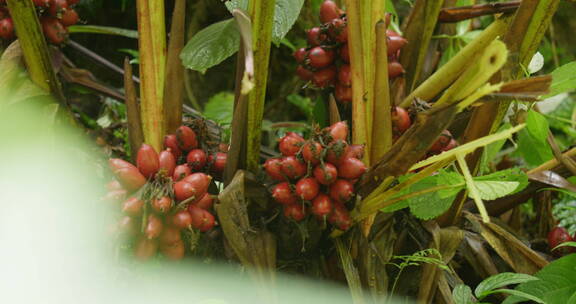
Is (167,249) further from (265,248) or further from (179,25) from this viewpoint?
(179,25)

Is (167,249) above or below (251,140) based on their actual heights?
below

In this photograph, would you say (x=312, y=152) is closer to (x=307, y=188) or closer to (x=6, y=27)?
(x=307, y=188)

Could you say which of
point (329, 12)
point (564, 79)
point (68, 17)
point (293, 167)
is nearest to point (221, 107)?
point (68, 17)

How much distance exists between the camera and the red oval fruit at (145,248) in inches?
26.5

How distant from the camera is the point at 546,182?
819 millimetres

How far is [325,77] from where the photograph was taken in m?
0.78

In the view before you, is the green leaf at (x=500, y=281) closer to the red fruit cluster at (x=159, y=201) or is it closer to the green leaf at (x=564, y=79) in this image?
the green leaf at (x=564, y=79)

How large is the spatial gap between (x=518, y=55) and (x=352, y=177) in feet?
0.87

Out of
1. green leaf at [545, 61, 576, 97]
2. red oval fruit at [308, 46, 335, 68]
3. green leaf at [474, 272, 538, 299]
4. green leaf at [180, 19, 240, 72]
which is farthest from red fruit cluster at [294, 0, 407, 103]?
green leaf at [474, 272, 538, 299]

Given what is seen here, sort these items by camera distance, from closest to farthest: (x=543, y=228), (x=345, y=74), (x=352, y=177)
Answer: (x=352, y=177), (x=345, y=74), (x=543, y=228)

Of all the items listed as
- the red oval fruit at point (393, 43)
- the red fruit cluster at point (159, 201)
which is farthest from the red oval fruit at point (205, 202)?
the red oval fruit at point (393, 43)

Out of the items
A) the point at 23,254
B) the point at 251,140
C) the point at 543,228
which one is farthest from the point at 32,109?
the point at 543,228

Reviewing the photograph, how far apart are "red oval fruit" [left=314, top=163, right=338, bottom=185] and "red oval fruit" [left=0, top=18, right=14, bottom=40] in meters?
0.55

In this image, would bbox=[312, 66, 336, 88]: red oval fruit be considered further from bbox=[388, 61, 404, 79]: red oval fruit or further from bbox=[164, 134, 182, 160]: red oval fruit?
bbox=[164, 134, 182, 160]: red oval fruit
